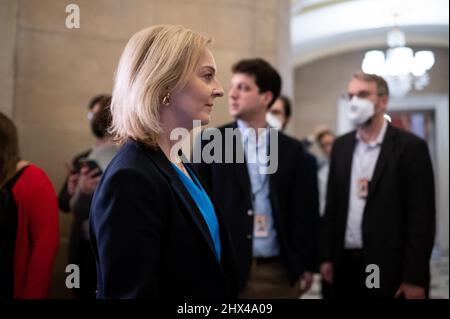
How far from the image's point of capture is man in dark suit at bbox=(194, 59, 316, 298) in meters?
2.34

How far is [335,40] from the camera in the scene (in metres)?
7.23


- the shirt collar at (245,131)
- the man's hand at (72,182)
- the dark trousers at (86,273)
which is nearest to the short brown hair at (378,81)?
the shirt collar at (245,131)

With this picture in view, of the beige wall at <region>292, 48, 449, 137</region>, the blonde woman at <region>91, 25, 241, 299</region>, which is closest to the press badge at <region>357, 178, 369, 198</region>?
the blonde woman at <region>91, 25, 241, 299</region>

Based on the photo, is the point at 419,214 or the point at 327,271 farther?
the point at 327,271

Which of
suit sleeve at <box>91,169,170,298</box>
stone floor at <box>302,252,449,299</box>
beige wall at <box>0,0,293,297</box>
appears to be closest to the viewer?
suit sleeve at <box>91,169,170,298</box>

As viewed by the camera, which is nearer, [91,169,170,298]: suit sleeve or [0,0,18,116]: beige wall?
[91,169,170,298]: suit sleeve

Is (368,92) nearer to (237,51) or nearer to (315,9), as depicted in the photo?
(237,51)

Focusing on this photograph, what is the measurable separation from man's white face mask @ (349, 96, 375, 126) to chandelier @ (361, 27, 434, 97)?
A: 0.67ft

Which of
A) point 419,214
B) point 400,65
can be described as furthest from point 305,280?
point 400,65

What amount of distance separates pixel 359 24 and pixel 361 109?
248 centimetres

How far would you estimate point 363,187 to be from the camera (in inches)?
101

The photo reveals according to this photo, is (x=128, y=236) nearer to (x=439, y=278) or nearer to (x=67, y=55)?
(x=67, y=55)

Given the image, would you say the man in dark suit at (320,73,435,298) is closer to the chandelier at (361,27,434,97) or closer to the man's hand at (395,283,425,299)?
the man's hand at (395,283,425,299)
